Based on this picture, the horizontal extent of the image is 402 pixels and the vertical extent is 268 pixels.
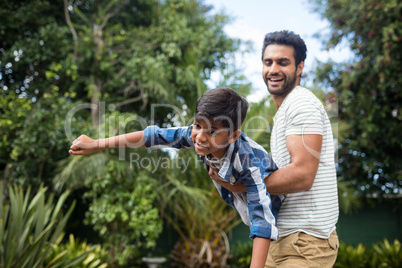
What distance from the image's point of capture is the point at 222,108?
4.96ft

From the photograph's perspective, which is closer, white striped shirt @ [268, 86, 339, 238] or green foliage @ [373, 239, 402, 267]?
white striped shirt @ [268, 86, 339, 238]

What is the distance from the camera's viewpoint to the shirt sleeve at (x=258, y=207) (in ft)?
4.56

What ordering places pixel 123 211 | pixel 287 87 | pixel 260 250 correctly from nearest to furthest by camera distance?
pixel 260 250
pixel 287 87
pixel 123 211

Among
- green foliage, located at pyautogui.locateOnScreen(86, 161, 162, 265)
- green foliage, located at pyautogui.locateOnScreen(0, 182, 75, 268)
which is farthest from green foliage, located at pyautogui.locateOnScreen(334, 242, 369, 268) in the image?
green foliage, located at pyautogui.locateOnScreen(0, 182, 75, 268)

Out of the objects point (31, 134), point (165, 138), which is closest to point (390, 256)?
point (165, 138)

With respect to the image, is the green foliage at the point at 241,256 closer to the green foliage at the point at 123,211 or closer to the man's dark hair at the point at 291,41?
the green foliage at the point at 123,211

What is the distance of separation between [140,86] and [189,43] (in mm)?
1467

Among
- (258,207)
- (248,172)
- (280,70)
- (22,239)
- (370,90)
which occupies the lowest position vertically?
(22,239)

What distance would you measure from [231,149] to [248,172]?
139mm

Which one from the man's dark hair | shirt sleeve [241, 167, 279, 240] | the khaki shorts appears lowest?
the khaki shorts

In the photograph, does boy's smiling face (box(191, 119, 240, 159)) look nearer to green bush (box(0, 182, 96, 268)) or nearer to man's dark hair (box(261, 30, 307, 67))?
man's dark hair (box(261, 30, 307, 67))

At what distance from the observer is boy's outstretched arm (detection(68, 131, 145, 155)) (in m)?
1.63

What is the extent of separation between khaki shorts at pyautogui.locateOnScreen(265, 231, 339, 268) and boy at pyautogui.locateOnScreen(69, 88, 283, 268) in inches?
5.4

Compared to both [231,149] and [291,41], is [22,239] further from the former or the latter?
[291,41]
